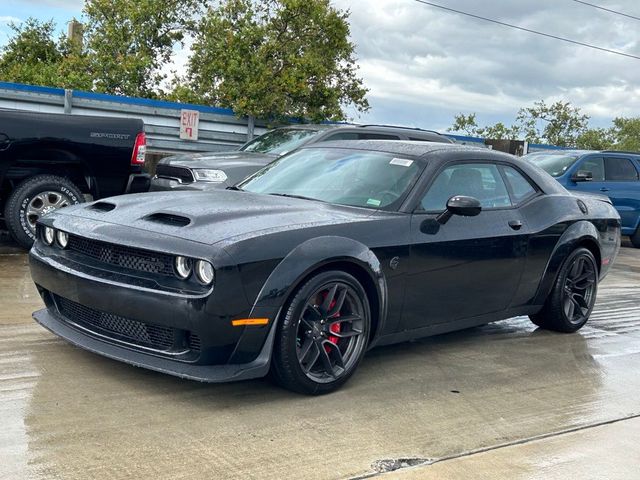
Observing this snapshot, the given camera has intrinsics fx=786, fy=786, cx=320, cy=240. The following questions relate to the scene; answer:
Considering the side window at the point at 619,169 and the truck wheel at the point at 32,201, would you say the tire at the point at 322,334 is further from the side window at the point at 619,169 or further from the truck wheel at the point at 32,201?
the side window at the point at 619,169

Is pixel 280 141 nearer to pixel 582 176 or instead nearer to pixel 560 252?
pixel 560 252

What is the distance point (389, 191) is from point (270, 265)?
1343 millimetres

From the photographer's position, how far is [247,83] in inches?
723

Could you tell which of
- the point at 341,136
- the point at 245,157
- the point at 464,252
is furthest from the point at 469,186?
the point at 341,136

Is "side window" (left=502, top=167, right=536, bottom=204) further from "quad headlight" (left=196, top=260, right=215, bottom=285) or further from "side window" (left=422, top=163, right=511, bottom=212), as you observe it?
"quad headlight" (left=196, top=260, right=215, bottom=285)

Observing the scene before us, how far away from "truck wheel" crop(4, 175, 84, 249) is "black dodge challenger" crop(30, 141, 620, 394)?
3.26 m

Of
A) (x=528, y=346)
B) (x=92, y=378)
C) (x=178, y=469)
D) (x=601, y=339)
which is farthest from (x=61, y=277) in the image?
(x=601, y=339)

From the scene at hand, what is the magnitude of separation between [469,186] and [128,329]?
2619 millimetres

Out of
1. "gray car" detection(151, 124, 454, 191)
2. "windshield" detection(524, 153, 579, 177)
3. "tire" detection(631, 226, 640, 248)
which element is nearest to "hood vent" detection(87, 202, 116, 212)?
"gray car" detection(151, 124, 454, 191)

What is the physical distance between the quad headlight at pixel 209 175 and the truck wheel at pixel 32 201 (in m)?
1.48

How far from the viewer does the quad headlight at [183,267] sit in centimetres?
398

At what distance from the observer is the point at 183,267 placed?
3996mm

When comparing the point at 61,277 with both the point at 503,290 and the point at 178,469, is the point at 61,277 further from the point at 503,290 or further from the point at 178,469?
the point at 503,290

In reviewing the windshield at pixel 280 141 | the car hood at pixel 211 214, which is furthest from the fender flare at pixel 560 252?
the windshield at pixel 280 141
